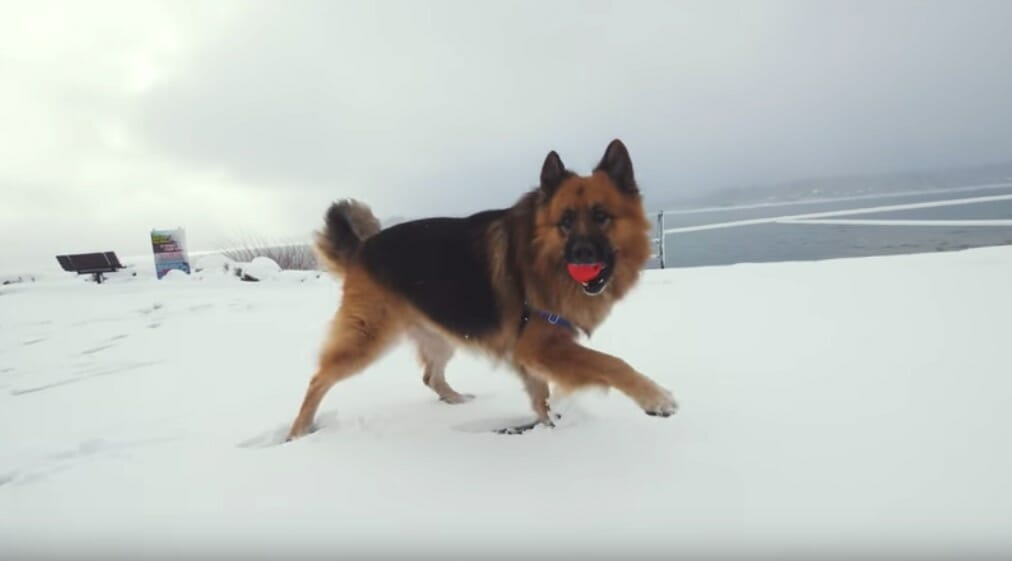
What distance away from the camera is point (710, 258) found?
1206 cm

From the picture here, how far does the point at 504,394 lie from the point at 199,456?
76.1 inches

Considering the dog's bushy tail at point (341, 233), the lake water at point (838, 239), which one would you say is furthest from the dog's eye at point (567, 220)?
the lake water at point (838, 239)

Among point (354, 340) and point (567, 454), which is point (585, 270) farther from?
point (354, 340)

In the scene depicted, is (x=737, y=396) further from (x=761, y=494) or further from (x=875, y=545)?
(x=875, y=545)

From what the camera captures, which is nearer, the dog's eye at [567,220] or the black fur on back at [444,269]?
the dog's eye at [567,220]

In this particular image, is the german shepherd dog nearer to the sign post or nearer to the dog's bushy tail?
the dog's bushy tail

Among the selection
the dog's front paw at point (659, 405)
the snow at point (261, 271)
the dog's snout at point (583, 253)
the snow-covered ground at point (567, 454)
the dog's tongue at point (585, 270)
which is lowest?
the snow-covered ground at point (567, 454)

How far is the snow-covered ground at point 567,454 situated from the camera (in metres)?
1.69

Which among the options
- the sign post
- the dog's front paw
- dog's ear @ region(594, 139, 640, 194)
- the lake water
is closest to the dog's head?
dog's ear @ region(594, 139, 640, 194)

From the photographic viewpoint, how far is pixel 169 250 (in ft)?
47.3

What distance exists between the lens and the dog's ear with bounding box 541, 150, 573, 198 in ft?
9.19

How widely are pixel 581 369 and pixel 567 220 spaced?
2.73 ft

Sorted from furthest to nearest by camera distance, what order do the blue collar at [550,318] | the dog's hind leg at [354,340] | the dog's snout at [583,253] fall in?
the dog's hind leg at [354,340] → the blue collar at [550,318] → the dog's snout at [583,253]

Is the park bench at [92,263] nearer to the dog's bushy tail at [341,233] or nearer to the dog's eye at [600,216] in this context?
the dog's bushy tail at [341,233]
